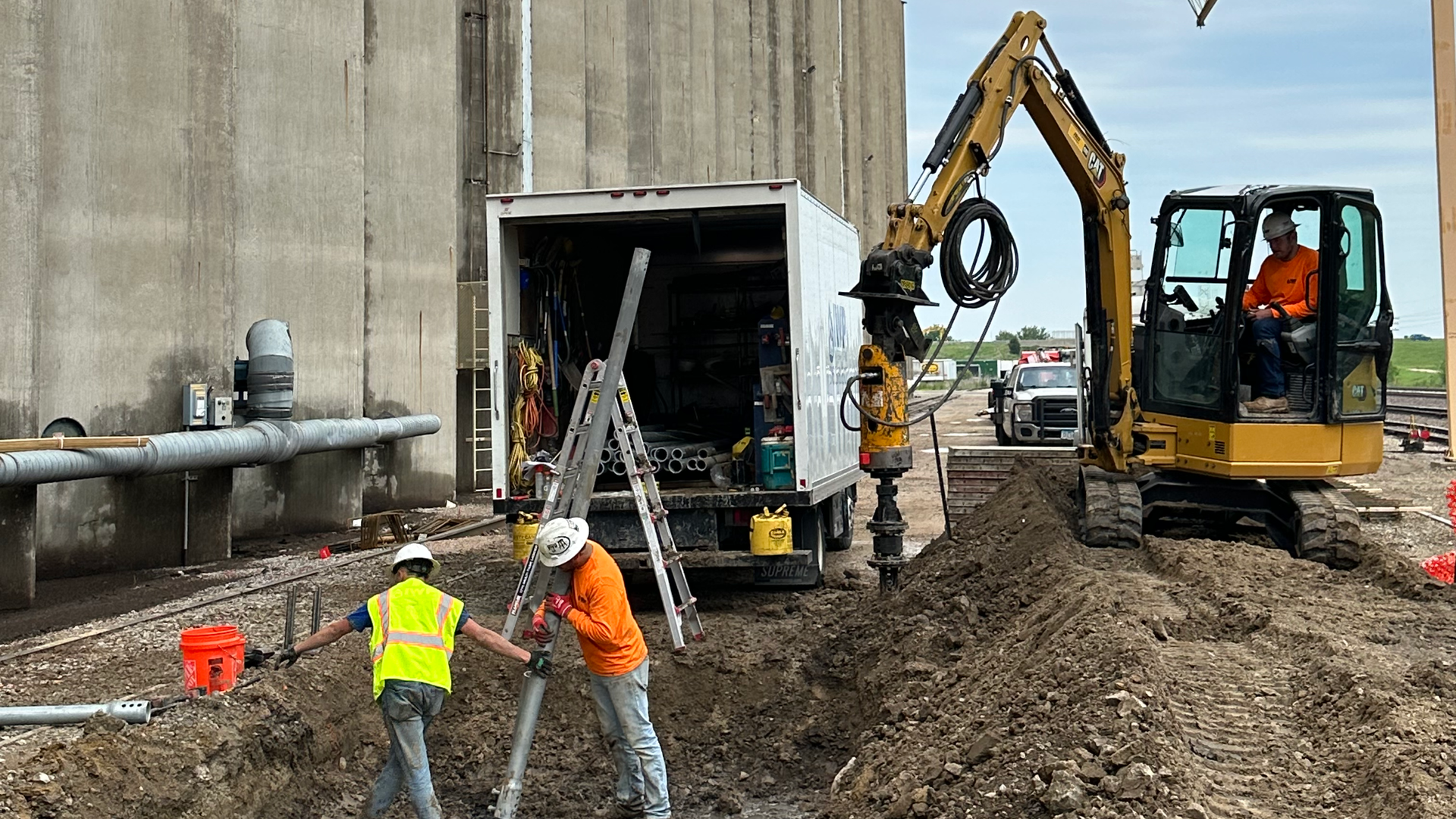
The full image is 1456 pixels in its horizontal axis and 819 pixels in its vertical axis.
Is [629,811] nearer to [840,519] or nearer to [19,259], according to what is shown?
[840,519]

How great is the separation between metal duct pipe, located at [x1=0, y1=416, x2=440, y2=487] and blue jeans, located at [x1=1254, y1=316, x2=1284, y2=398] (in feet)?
30.9

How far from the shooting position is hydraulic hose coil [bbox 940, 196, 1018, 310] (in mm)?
10117

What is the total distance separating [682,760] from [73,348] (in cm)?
783

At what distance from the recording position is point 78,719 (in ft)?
21.7

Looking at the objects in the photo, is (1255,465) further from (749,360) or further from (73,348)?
(73,348)

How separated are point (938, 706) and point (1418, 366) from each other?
88597mm

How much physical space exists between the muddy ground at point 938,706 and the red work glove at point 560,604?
1232 millimetres

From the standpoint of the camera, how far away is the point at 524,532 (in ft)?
32.8

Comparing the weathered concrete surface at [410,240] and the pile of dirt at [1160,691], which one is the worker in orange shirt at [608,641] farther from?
the weathered concrete surface at [410,240]

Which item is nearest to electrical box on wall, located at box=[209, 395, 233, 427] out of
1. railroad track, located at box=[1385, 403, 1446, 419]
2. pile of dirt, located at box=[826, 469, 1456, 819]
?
pile of dirt, located at box=[826, 469, 1456, 819]

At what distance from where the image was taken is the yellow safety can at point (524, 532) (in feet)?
32.7

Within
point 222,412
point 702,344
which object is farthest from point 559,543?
point 222,412

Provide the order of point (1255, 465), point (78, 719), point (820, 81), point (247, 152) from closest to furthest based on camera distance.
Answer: point (78, 719)
point (1255, 465)
point (247, 152)
point (820, 81)

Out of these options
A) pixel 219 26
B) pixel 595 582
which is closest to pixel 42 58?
pixel 219 26
